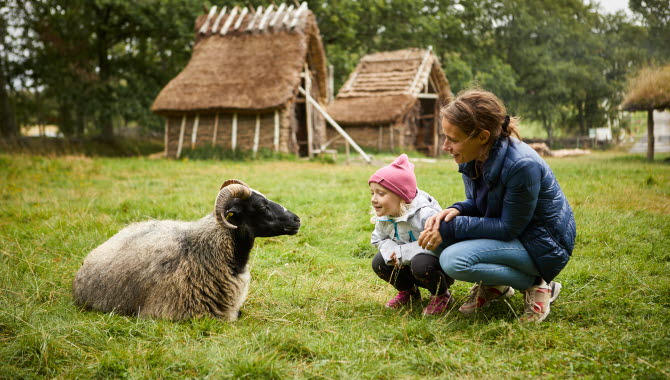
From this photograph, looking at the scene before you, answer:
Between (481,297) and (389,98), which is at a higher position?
(389,98)

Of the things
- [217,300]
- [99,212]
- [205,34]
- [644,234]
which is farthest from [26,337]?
[205,34]

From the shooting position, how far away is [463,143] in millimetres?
3514

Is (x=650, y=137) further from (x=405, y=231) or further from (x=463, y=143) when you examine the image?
(x=463, y=143)

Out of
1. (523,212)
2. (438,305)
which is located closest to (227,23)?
(438,305)

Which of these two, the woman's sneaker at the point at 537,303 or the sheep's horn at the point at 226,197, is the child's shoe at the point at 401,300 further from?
the sheep's horn at the point at 226,197

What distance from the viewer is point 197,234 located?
4.46 metres

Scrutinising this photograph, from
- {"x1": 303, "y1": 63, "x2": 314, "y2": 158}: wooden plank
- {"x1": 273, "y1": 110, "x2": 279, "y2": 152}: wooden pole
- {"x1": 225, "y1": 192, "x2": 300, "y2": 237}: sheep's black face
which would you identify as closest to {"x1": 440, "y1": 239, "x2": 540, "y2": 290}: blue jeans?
{"x1": 225, "y1": 192, "x2": 300, "y2": 237}: sheep's black face

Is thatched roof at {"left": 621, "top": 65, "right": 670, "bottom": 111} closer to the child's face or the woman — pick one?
the woman

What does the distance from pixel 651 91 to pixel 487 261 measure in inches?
584

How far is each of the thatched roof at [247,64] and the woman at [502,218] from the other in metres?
14.3

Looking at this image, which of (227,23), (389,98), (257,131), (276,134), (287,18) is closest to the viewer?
(276,134)

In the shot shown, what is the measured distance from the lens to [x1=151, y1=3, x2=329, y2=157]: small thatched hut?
1794 cm

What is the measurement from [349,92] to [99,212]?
60.4 feet

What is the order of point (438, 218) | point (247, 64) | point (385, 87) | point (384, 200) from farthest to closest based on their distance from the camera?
point (385, 87), point (247, 64), point (384, 200), point (438, 218)
